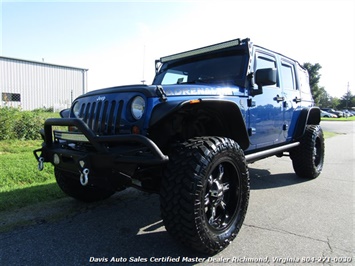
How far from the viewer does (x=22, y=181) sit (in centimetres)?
471

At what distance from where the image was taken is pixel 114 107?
274 centimetres

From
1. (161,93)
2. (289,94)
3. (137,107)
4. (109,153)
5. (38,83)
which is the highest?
(38,83)

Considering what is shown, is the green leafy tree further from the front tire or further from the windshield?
the front tire

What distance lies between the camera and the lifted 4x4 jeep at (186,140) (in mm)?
2324

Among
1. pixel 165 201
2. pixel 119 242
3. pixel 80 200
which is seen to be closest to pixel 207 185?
pixel 165 201

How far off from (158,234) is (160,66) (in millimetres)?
2960

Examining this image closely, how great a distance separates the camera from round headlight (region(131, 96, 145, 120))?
→ 254 cm

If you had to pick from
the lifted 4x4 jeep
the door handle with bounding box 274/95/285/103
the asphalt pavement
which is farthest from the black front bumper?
the door handle with bounding box 274/95/285/103

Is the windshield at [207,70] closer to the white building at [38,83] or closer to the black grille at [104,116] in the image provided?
the black grille at [104,116]

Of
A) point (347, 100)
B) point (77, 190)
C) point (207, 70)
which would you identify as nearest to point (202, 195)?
point (77, 190)

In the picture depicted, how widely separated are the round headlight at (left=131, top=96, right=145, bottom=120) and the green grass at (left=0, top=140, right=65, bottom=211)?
2202mm

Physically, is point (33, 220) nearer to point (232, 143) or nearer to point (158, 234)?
point (158, 234)

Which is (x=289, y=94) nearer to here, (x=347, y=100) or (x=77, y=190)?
(x=77, y=190)

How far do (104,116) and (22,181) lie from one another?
9.30 ft
